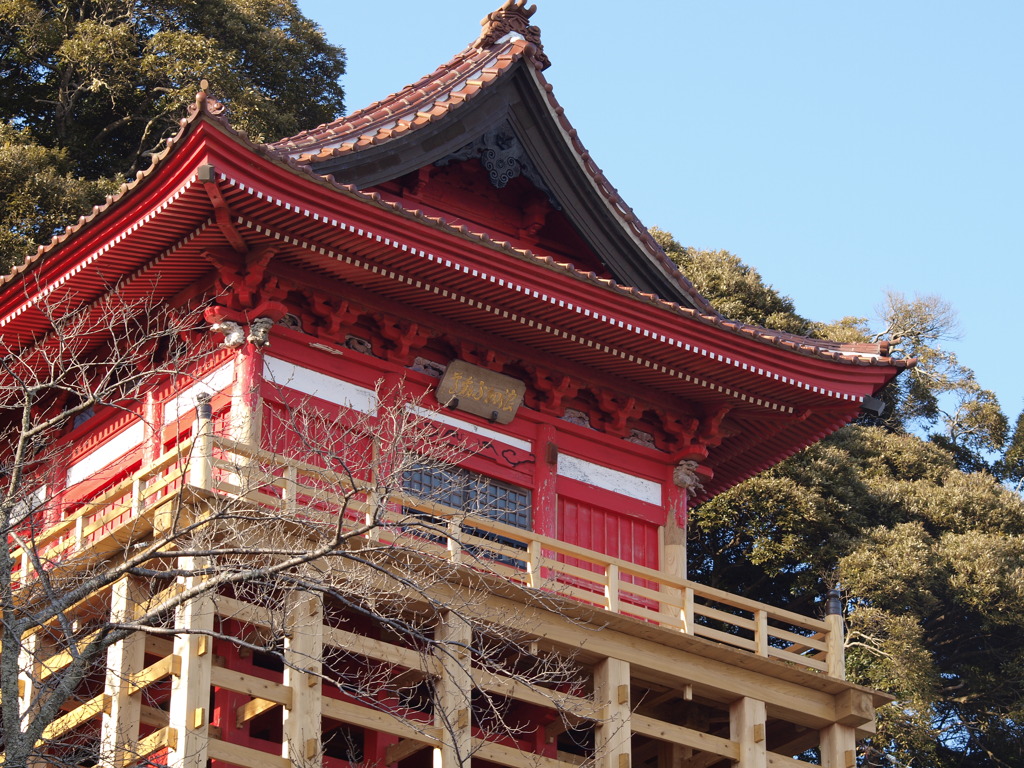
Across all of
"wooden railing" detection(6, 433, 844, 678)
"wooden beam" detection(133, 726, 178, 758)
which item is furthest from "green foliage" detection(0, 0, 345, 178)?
"wooden beam" detection(133, 726, 178, 758)

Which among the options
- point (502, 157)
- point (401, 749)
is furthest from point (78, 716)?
point (502, 157)

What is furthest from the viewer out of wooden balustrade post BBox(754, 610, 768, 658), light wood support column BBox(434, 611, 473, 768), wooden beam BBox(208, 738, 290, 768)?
wooden balustrade post BBox(754, 610, 768, 658)

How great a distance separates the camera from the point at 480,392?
20812 mm

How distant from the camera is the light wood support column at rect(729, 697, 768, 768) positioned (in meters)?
18.8

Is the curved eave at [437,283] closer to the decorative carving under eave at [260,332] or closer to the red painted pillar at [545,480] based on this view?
the decorative carving under eave at [260,332]

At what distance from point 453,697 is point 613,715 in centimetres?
193

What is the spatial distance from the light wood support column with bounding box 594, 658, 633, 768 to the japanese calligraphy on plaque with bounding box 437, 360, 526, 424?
3.64 metres

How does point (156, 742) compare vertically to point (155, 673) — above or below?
below

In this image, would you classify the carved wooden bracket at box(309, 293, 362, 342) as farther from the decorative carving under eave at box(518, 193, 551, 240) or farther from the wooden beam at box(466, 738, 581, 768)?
the wooden beam at box(466, 738, 581, 768)

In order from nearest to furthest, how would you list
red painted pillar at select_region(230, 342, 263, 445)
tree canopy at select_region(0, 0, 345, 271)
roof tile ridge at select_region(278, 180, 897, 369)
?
red painted pillar at select_region(230, 342, 263, 445), roof tile ridge at select_region(278, 180, 897, 369), tree canopy at select_region(0, 0, 345, 271)

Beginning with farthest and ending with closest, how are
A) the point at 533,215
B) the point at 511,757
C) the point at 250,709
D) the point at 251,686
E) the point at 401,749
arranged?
the point at 533,215 < the point at 511,757 < the point at 401,749 < the point at 250,709 < the point at 251,686

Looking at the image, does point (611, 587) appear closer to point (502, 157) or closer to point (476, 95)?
point (502, 157)

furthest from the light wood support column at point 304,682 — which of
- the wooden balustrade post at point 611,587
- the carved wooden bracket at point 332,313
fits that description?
the carved wooden bracket at point 332,313

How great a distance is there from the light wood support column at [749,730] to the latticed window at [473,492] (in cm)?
318
